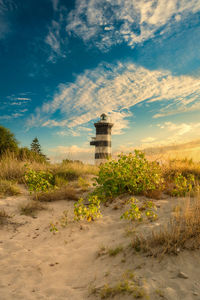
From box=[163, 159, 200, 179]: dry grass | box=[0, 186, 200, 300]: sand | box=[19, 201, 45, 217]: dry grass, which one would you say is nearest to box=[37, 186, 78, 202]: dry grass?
box=[19, 201, 45, 217]: dry grass

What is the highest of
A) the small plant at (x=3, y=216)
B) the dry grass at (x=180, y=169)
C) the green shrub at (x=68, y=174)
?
the dry grass at (x=180, y=169)

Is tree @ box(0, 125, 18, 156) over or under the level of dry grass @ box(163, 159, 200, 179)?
over

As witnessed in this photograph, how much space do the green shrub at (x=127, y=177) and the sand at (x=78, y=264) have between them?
114 cm

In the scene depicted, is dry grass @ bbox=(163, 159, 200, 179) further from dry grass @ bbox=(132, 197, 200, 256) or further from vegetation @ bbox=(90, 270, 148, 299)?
vegetation @ bbox=(90, 270, 148, 299)

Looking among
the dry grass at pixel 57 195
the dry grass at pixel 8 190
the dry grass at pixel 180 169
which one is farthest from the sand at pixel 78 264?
the dry grass at pixel 180 169

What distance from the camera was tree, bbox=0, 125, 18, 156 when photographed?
17.4 m

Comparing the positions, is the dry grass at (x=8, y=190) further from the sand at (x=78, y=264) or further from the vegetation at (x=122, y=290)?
the vegetation at (x=122, y=290)

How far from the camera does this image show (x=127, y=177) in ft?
19.6

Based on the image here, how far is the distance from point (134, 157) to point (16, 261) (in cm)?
423

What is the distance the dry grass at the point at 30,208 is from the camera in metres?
5.24

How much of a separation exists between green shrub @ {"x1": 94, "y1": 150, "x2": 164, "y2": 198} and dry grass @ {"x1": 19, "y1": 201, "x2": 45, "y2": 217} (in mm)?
1629

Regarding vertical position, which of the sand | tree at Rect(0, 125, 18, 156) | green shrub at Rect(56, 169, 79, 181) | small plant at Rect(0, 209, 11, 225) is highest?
tree at Rect(0, 125, 18, 156)

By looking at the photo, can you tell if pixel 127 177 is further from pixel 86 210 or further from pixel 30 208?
pixel 30 208

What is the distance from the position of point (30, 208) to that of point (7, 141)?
14.2 meters
